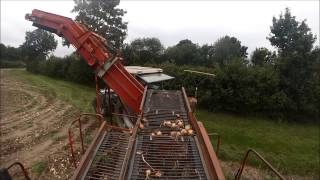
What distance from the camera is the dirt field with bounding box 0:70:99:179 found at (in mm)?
10000

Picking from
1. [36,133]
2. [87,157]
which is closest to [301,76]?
[36,133]

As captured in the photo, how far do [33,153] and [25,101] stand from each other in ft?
28.0

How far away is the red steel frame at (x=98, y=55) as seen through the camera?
11641mm

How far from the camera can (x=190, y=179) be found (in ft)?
17.4

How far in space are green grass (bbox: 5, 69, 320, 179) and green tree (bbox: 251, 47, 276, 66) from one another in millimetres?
6196

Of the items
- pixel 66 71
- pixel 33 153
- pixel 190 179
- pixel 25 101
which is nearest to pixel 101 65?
pixel 33 153

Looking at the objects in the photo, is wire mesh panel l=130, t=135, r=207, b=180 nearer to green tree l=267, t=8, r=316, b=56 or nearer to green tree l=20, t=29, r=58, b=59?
green tree l=267, t=8, r=316, b=56

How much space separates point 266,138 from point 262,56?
39.4ft

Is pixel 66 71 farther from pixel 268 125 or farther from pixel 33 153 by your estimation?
pixel 33 153

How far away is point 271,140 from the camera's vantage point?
622 inches

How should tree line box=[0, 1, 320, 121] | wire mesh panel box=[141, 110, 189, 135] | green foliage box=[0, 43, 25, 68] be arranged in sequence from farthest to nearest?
green foliage box=[0, 43, 25, 68] < tree line box=[0, 1, 320, 121] < wire mesh panel box=[141, 110, 189, 135]

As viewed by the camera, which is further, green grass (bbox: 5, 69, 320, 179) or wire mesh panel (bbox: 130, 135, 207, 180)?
green grass (bbox: 5, 69, 320, 179)

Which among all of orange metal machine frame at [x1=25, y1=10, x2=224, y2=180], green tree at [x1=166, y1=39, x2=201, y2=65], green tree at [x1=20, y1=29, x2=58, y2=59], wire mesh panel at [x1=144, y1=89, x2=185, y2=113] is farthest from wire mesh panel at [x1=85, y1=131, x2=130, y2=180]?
green tree at [x1=20, y1=29, x2=58, y2=59]

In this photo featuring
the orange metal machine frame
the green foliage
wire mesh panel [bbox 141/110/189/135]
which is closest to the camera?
wire mesh panel [bbox 141/110/189/135]
